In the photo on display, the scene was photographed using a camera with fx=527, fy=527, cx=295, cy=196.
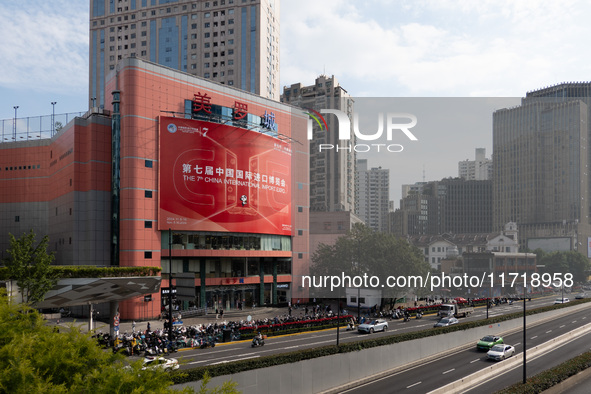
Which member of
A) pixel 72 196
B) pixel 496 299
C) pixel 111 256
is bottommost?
pixel 496 299

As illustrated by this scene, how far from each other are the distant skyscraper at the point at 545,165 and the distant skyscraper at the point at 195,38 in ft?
282

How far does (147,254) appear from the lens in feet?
212

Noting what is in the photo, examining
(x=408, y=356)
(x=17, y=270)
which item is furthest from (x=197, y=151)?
(x=408, y=356)

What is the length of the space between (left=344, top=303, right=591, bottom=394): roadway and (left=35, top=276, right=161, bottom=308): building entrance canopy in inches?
905

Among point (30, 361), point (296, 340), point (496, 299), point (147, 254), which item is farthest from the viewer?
point (496, 299)

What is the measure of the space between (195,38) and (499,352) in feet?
344

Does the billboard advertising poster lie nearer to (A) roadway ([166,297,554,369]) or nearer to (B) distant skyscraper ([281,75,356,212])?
(A) roadway ([166,297,554,369])

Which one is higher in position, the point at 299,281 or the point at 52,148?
the point at 52,148

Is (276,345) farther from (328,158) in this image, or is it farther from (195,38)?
(328,158)

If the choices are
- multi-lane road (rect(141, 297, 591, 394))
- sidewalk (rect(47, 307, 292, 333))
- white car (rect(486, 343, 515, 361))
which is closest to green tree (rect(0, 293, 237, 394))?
multi-lane road (rect(141, 297, 591, 394))

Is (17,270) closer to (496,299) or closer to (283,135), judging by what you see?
(283,135)

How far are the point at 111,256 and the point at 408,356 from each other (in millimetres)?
39022

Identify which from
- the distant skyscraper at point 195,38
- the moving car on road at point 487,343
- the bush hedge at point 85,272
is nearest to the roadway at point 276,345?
the bush hedge at point 85,272

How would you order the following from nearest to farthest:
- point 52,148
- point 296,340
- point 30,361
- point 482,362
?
point 30,361, point 482,362, point 296,340, point 52,148
